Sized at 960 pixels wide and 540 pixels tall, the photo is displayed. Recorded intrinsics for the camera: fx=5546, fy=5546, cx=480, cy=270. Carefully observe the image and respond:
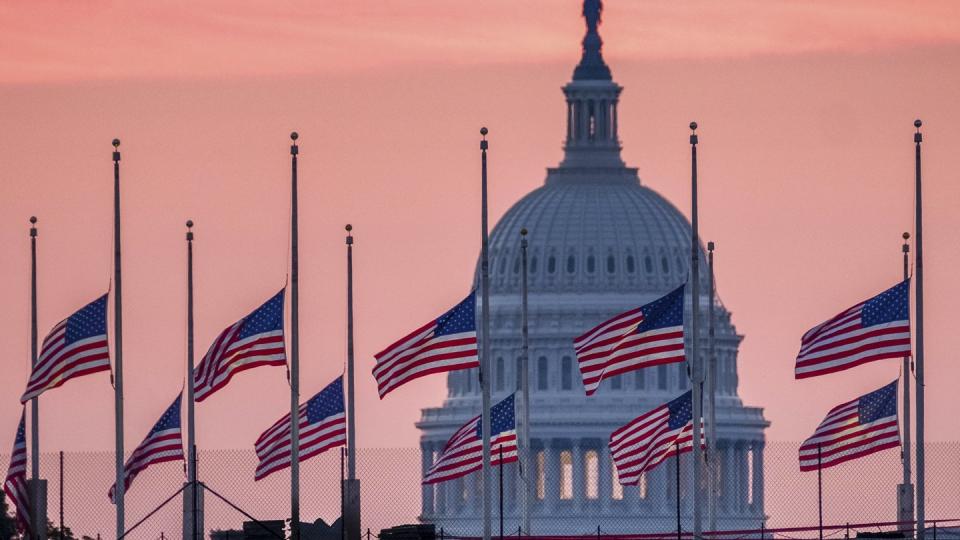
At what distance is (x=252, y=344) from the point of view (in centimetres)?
12500

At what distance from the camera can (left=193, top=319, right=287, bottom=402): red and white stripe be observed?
125m

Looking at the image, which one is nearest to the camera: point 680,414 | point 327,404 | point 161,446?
point 680,414

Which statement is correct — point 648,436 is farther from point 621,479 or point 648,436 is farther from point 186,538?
point 186,538

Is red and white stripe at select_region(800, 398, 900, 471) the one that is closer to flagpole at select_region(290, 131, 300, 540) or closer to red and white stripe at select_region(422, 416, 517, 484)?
red and white stripe at select_region(422, 416, 517, 484)

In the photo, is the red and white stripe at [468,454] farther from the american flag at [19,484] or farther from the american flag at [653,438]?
the american flag at [19,484]

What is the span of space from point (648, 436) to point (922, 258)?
45.1 feet

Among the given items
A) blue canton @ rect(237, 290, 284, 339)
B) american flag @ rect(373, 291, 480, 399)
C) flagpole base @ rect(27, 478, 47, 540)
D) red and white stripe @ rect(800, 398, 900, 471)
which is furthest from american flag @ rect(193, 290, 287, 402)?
red and white stripe @ rect(800, 398, 900, 471)

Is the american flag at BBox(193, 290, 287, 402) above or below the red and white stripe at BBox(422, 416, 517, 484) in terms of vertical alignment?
above

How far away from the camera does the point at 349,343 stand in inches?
5212

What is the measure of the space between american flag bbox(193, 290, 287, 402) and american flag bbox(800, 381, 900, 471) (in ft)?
42.9

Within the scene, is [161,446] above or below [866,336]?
below

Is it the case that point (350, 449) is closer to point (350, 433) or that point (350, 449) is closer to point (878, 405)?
point (350, 433)

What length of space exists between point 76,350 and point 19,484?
617 centimetres

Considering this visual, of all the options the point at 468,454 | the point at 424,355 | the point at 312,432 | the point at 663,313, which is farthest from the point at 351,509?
the point at 468,454
